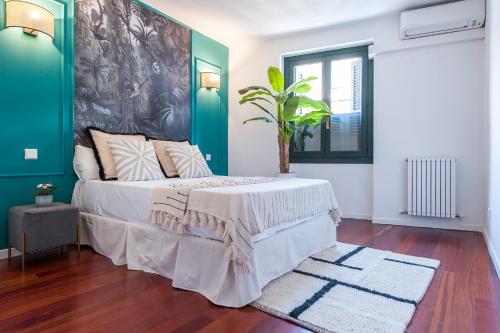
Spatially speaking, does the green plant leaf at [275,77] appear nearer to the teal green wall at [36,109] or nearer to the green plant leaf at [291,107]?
the green plant leaf at [291,107]

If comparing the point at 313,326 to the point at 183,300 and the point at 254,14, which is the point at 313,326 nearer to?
the point at 183,300

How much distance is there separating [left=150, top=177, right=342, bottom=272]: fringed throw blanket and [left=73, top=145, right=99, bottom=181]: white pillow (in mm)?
1039

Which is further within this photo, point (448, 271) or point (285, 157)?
point (285, 157)

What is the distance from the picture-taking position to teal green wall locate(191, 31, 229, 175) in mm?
4270

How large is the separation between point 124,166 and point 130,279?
107 centimetres

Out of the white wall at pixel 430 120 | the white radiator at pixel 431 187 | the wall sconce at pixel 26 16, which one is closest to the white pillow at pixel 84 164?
the wall sconce at pixel 26 16

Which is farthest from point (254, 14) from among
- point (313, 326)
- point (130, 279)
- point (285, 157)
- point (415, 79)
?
point (313, 326)

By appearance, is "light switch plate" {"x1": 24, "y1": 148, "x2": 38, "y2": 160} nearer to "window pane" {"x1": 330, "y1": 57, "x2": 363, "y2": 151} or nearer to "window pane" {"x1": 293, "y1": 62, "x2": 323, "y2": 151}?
"window pane" {"x1": 293, "y1": 62, "x2": 323, "y2": 151}

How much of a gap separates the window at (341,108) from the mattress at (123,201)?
178cm

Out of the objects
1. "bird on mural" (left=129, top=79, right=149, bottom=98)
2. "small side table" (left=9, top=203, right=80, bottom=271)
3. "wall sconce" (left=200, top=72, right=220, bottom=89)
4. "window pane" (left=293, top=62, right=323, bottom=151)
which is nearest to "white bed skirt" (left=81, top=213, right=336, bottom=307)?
"small side table" (left=9, top=203, right=80, bottom=271)

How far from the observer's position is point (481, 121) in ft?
11.4

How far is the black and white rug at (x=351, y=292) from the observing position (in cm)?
154

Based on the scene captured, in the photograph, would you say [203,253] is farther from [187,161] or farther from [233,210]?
[187,161]

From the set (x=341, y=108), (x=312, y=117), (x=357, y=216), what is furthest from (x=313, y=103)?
(x=357, y=216)
